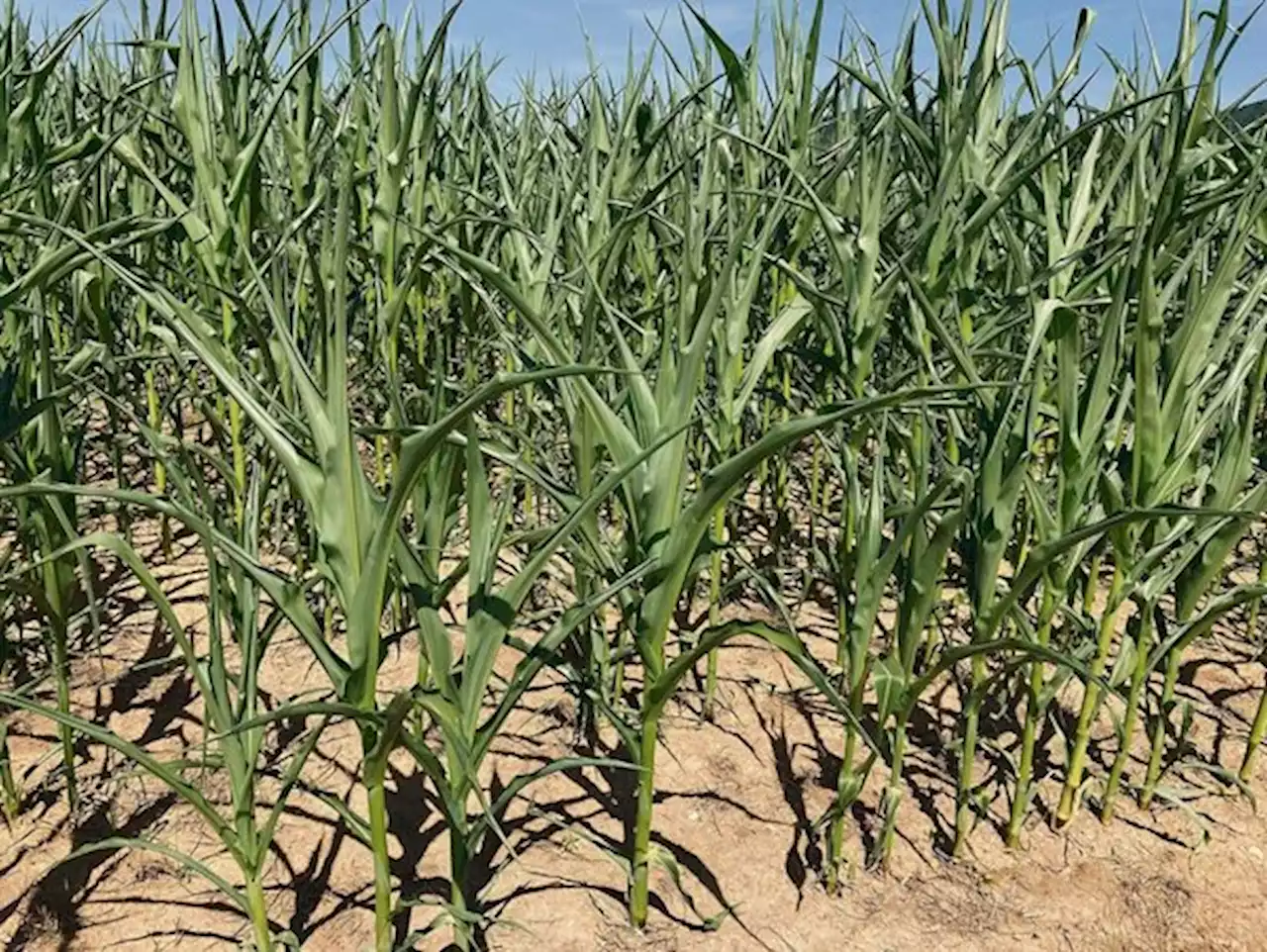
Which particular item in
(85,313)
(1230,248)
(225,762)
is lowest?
(225,762)

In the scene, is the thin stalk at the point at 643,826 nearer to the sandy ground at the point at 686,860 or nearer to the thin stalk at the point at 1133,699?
the sandy ground at the point at 686,860

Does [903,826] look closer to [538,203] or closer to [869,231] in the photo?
[869,231]

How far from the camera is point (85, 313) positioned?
2344 millimetres

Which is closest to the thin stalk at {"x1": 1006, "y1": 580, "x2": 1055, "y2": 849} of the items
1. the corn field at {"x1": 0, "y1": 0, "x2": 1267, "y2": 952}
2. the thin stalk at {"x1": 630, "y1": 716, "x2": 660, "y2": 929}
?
the corn field at {"x1": 0, "y1": 0, "x2": 1267, "y2": 952}

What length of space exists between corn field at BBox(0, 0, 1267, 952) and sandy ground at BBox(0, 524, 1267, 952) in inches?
1.2

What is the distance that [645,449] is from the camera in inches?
43.3

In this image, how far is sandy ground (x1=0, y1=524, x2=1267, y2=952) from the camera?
4.79ft

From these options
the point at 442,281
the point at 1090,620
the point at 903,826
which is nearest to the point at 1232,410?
the point at 1090,620

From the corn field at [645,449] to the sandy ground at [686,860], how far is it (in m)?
0.03

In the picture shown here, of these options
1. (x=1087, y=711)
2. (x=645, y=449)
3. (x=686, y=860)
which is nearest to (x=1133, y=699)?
(x=1087, y=711)

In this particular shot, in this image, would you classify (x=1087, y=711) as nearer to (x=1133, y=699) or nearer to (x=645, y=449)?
(x=1133, y=699)

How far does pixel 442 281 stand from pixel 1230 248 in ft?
6.76

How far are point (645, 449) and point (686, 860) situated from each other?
77cm

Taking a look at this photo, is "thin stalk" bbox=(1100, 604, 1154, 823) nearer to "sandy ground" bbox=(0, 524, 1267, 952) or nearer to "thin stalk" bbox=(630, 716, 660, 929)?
"sandy ground" bbox=(0, 524, 1267, 952)
